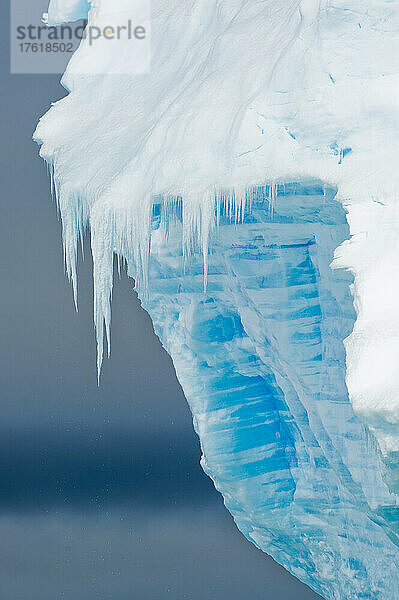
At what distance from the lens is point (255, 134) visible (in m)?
4.14

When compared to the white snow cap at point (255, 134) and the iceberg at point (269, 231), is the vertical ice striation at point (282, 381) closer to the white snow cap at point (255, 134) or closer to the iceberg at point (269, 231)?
the iceberg at point (269, 231)

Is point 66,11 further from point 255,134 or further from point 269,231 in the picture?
point 255,134

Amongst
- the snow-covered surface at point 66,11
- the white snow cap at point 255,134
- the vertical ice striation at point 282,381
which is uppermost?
the snow-covered surface at point 66,11

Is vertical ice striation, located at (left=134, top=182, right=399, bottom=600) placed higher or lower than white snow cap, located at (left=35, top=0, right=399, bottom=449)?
lower

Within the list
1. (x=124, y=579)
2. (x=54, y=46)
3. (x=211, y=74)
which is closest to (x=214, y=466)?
(x=211, y=74)

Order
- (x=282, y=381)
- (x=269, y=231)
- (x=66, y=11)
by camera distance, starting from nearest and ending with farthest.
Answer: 1. (x=269, y=231)
2. (x=282, y=381)
3. (x=66, y=11)

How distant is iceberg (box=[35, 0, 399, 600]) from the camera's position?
3.73 metres

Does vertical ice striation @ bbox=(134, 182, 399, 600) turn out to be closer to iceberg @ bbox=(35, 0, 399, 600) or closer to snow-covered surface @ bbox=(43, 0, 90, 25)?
iceberg @ bbox=(35, 0, 399, 600)

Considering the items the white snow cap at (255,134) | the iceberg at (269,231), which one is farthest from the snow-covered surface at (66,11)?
the white snow cap at (255,134)

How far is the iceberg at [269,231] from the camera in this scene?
12.2ft

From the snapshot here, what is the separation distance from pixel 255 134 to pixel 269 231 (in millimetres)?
809

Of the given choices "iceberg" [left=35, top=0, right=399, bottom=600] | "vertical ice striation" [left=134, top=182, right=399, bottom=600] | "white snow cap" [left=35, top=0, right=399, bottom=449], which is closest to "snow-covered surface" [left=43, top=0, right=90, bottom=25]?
"iceberg" [left=35, top=0, right=399, bottom=600]

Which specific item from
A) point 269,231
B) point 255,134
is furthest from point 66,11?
point 255,134

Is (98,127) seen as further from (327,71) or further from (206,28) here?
(327,71)
